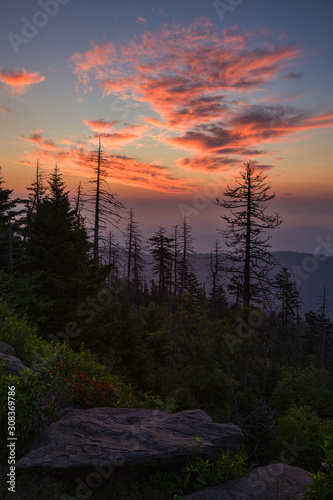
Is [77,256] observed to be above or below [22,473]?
above

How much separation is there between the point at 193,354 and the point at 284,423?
5576mm

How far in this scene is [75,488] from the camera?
5.51m

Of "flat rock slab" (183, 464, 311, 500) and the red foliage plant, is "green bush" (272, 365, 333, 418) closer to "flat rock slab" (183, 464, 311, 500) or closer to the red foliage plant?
the red foliage plant

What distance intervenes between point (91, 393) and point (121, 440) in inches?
95.2

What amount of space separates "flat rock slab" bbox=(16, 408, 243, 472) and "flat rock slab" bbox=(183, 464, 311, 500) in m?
0.70

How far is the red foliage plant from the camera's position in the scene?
8195 millimetres

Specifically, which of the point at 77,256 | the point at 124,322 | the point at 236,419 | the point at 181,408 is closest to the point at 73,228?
the point at 77,256

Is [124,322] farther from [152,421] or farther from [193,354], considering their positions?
[152,421]

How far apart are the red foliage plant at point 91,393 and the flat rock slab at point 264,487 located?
3.62 meters

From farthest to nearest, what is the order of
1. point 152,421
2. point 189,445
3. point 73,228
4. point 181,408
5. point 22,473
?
point 73,228, point 181,408, point 152,421, point 189,445, point 22,473

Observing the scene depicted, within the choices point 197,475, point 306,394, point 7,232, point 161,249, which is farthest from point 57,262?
point 161,249

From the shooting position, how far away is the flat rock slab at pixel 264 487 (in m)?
5.57

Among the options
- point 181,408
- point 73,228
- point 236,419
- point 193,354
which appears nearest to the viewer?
point 236,419

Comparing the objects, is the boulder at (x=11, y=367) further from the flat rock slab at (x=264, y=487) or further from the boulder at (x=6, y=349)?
the flat rock slab at (x=264, y=487)
